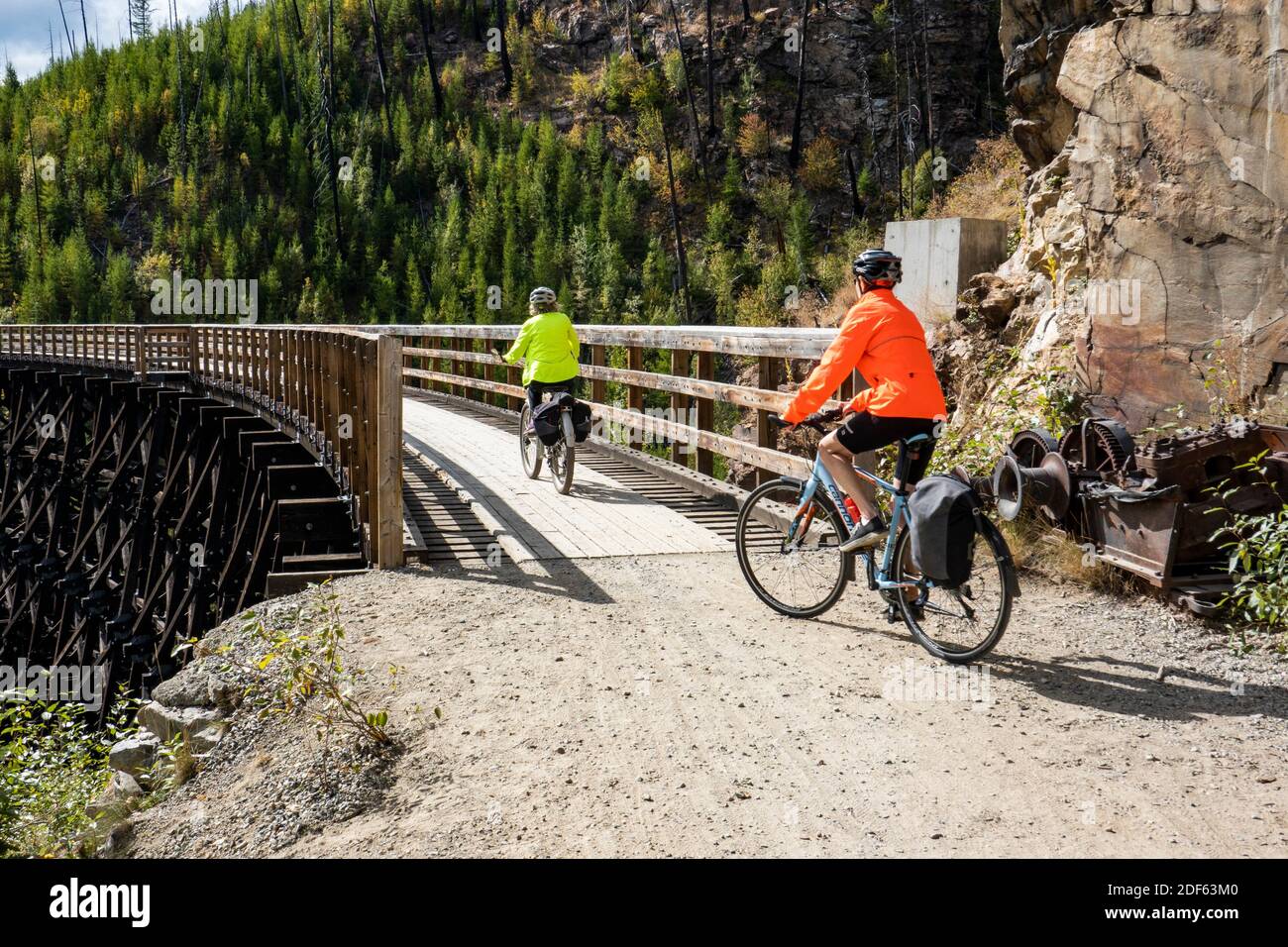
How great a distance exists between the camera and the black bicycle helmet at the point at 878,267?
548 centimetres

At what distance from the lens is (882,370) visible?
18.0 ft

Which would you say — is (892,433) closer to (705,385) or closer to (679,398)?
(705,385)

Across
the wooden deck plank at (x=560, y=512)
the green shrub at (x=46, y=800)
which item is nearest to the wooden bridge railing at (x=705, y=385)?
the wooden deck plank at (x=560, y=512)

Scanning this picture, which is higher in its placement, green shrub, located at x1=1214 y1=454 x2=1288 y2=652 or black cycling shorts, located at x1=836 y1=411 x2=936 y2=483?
black cycling shorts, located at x1=836 y1=411 x2=936 y2=483

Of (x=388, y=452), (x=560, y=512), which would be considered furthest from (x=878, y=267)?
(x=560, y=512)

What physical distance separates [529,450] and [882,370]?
235 inches

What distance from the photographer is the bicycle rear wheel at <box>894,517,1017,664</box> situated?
493 centimetres

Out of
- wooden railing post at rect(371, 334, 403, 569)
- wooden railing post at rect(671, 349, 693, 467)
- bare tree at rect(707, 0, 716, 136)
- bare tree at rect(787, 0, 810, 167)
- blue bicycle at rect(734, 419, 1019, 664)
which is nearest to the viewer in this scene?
blue bicycle at rect(734, 419, 1019, 664)

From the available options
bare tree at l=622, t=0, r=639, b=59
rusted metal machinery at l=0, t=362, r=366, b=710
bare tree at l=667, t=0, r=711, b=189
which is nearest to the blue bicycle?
rusted metal machinery at l=0, t=362, r=366, b=710

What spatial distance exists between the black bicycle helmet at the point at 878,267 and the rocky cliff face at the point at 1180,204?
222cm

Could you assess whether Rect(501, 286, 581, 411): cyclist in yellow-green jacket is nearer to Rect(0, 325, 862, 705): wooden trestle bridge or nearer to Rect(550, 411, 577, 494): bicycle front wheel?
Rect(550, 411, 577, 494): bicycle front wheel

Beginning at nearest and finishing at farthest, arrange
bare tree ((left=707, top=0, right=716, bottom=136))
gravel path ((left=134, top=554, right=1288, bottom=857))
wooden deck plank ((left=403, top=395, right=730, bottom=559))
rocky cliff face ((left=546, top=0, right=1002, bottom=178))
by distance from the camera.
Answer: gravel path ((left=134, top=554, right=1288, bottom=857)) < wooden deck plank ((left=403, top=395, right=730, bottom=559)) < rocky cliff face ((left=546, top=0, right=1002, bottom=178)) < bare tree ((left=707, top=0, right=716, bottom=136))

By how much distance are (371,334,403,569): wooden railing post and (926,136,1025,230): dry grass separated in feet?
24.1

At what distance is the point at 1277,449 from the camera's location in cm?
568
